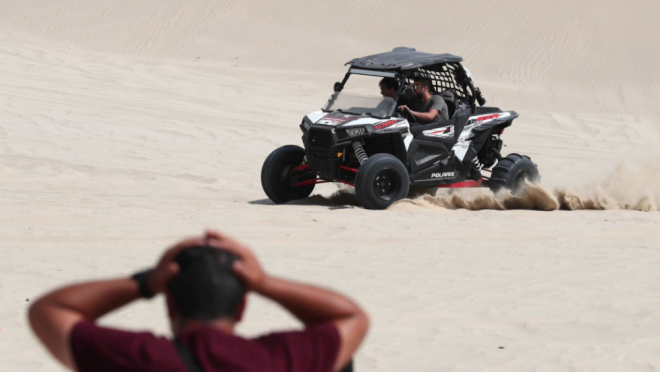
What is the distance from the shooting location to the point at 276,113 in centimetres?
2180

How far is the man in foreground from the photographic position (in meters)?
1.80

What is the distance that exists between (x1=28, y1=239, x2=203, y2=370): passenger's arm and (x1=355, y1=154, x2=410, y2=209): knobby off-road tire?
7.82 m

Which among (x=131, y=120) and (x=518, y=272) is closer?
(x=518, y=272)

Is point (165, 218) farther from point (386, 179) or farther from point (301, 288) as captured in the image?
point (301, 288)

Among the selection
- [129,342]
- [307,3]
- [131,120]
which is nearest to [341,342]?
[129,342]

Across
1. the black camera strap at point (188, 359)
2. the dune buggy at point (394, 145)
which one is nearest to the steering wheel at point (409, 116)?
the dune buggy at point (394, 145)

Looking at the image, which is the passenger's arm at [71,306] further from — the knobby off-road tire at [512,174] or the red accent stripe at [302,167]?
the knobby off-road tire at [512,174]

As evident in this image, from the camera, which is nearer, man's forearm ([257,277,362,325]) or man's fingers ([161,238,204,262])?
man's fingers ([161,238,204,262])

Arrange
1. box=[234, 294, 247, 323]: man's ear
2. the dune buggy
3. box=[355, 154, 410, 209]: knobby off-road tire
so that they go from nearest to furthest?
box=[234, 294, 247, 323]: man's ear, box=[355, 154, 410, 209]: knobby off-road tire, the dune buggy

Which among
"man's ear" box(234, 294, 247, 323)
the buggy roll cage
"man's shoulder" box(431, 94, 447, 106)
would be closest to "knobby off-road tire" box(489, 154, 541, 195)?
the buggy roll cage

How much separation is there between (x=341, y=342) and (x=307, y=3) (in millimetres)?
42436

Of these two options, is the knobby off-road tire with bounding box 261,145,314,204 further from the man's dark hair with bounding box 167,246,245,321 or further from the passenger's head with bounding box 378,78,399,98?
the man's dark hair with bounding box 167,246,245,321

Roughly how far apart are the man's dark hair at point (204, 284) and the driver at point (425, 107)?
8.44m

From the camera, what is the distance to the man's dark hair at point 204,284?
5.98 ft
